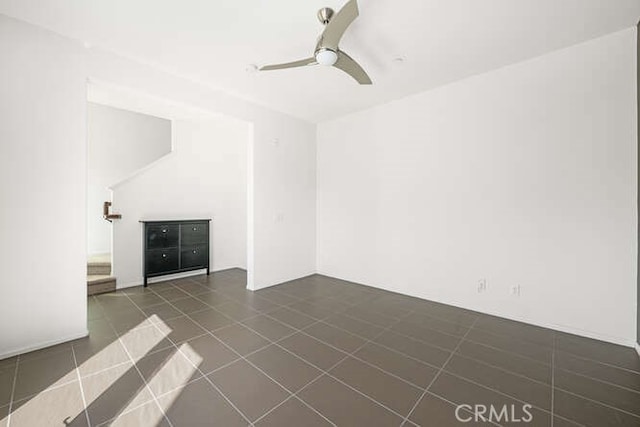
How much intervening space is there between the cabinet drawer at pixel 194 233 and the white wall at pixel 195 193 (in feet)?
1.03

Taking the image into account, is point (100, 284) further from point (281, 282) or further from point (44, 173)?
point (281, 282)

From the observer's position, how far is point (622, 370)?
2.06 m

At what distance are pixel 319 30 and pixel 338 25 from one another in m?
0.65

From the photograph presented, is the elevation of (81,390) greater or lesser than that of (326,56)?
lesser

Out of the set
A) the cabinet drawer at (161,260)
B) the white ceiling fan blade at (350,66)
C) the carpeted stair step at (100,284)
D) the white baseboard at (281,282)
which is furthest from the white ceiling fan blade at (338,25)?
the carpeted stair step at (100,284)

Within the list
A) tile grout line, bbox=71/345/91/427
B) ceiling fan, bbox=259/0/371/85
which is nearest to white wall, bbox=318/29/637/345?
ceiling fan, bbox=259/0/371/85

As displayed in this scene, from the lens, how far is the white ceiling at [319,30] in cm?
207

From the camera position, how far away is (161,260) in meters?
4.36

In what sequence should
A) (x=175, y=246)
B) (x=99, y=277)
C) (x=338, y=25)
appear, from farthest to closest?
(x=175, y=246)
(x=99, y=277)
(x=338, y=25)

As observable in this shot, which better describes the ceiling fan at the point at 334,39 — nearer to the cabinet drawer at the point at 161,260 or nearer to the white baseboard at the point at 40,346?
the white baseboard at the point at 40,346

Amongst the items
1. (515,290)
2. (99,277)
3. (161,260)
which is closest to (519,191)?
(515,290)

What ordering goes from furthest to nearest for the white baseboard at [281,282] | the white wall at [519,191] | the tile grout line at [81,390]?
the white baseboard at [281,282] → the white wall at [519,191] → the tile grout line at [81,390]

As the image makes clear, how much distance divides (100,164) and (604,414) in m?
7.36

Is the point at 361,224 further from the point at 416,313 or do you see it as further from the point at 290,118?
the point at 290,118
